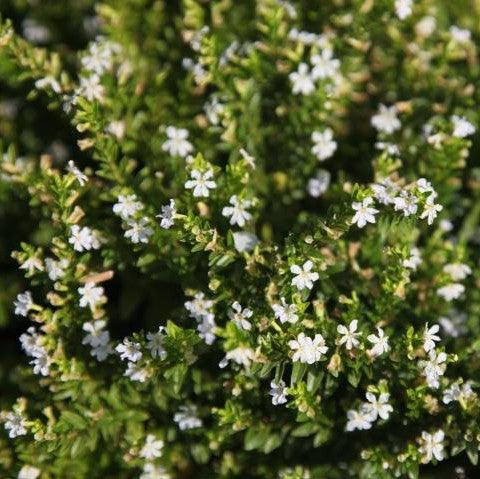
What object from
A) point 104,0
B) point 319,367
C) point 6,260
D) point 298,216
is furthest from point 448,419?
point 104,0

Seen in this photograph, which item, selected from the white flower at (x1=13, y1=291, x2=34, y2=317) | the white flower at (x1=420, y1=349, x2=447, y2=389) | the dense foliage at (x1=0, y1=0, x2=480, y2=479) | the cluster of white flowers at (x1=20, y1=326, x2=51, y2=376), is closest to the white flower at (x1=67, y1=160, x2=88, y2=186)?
the dense foliage at (x1=0, y1=0, x2=480, y2=479)

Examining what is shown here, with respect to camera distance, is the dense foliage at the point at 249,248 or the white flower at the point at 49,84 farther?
the white flower at the point at 49,84

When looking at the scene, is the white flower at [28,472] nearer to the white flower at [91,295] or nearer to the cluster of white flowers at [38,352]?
the cluster of white flowers at [38,352]

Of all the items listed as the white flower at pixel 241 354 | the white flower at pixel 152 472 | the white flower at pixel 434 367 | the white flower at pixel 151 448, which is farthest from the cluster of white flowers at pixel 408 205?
the white flower at pixel 152 472

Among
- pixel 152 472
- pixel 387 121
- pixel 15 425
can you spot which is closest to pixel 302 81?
pixel 387 121

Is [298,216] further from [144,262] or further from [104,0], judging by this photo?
[104,0]

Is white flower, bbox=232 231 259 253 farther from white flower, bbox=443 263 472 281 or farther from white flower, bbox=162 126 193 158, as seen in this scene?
white flower, bbox=443 263 472 281
